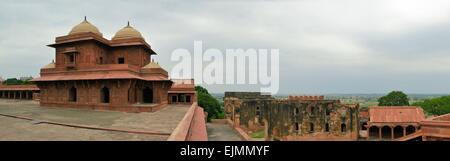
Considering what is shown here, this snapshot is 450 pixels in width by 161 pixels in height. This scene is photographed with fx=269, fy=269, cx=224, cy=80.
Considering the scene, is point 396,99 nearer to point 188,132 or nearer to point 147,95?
point 147,95

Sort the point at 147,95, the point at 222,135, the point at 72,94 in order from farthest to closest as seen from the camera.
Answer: the point at 222,135 < the point at 147,95 < the point at 72,94

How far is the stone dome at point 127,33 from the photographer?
1992 cm

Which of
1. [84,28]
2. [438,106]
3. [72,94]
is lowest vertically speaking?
[438,106]

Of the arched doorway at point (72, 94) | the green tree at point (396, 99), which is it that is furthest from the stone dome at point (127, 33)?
the green tree at point (396, 99)

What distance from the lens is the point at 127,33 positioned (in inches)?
787

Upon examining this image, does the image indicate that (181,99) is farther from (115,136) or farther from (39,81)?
(115,136)

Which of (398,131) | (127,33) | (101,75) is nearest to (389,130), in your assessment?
(398,131)

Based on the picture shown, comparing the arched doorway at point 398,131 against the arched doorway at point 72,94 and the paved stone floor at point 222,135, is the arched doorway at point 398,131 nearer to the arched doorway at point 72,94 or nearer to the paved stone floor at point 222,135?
the paved stone floor at point 222,135

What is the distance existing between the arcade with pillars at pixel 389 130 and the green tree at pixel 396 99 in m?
20.3

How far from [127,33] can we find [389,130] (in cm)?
2761

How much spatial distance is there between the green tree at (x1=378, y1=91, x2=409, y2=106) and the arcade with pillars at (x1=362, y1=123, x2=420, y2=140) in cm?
2030

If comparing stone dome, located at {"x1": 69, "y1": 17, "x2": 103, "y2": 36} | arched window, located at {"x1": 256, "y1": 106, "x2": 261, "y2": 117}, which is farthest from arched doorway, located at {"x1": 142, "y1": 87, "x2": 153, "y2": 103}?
arched window, located at {"x1": 256, "y1": 106, "x2": 261, "y2": 117}

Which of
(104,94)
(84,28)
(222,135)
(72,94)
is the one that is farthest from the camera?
(222,135)
